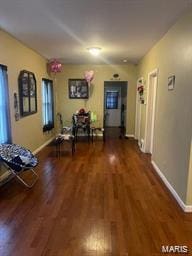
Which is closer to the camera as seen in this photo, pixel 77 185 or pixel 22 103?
pixel 77 185

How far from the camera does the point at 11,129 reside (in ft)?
12.4

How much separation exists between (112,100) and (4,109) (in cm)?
690

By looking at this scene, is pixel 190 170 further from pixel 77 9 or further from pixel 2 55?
pixel 2 55

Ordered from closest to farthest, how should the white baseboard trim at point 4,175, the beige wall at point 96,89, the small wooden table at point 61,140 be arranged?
1. the white baseboard trim at point 4,175
2. the small wooden table at point 61,140
3. the beige wall at point 96,89

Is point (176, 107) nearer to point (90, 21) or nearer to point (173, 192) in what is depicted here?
point (173, 192)

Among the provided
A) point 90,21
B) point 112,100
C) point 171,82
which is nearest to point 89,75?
point 112,100

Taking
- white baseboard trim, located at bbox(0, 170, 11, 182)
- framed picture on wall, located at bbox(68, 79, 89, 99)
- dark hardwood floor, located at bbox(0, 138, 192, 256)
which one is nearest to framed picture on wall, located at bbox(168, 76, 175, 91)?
dark hardwood floor, located at bbox(0, 138, 192, 256)

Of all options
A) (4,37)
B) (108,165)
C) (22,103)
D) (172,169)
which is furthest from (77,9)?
(108,165)

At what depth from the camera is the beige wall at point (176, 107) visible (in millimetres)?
2555

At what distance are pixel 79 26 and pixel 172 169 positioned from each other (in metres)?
2.65

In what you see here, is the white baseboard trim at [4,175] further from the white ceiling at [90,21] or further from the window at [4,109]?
the white ceiling at [90,21]

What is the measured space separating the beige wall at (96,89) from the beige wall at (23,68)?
1331mm

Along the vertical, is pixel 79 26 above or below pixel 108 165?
above

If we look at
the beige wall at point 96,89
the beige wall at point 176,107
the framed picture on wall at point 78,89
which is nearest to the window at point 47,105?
the beige wall at point 96,89
